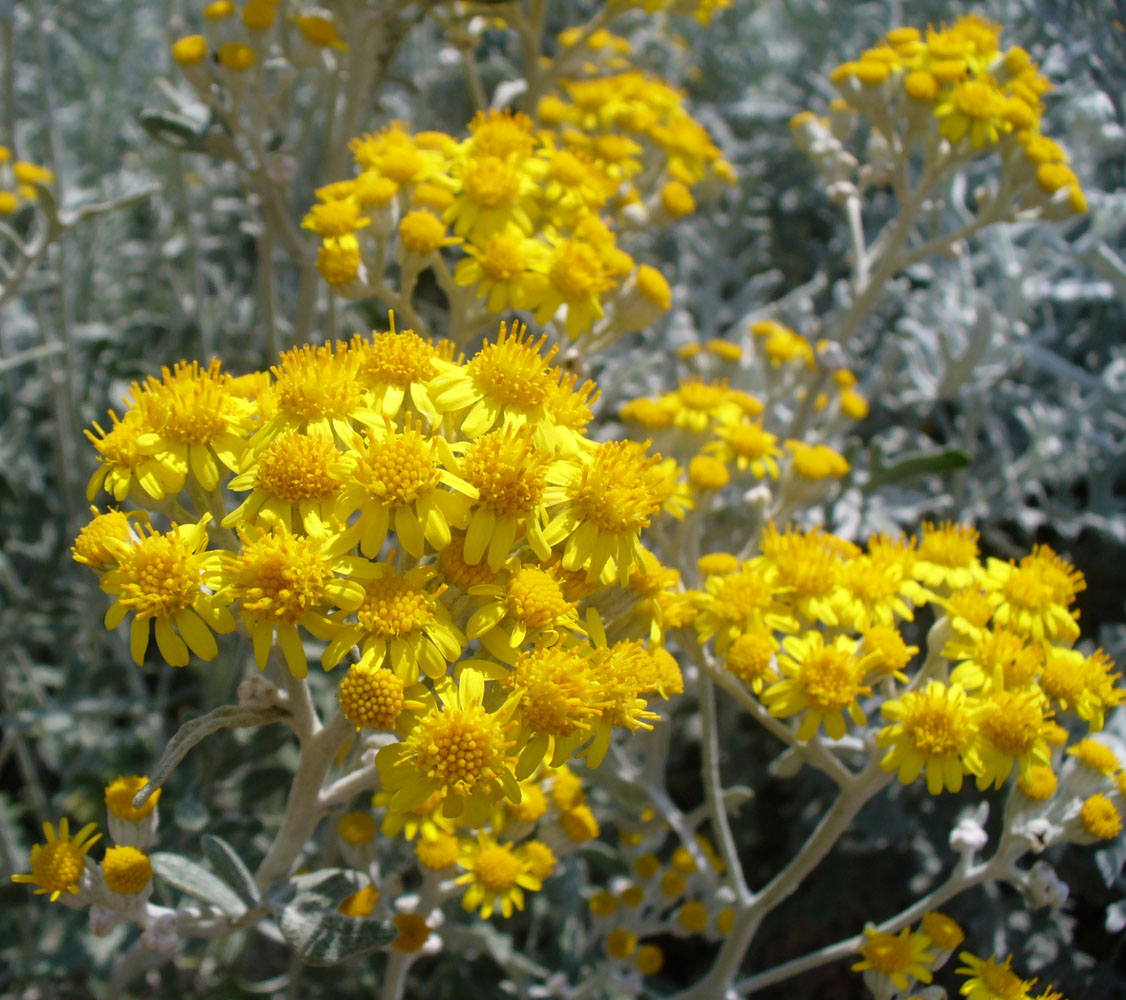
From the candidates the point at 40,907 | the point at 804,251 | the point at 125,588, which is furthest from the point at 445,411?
the point at 804,251

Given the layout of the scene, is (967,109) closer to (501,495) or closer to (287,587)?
(501,495)

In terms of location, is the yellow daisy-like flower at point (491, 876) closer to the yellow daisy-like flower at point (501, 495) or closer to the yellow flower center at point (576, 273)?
the yellow daisy-like flower at point (501, 495)

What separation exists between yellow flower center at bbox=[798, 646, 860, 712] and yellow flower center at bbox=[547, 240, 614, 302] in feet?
2.71

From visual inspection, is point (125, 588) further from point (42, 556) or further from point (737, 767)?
point (737, 767)

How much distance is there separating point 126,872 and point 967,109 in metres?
2.41

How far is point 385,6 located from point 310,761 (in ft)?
6.14

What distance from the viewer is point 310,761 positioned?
4.65ft

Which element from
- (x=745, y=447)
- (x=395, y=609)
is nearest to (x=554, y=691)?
(x=395, y=609)

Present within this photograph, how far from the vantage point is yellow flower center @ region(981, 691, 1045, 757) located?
1563 mm

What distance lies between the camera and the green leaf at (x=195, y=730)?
3.81 feet

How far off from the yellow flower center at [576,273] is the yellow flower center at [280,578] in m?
0.88

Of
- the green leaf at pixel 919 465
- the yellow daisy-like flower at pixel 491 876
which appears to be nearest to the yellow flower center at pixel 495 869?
the yellow daisy-like flower at pixel 491 876

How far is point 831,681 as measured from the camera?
1.65 metres

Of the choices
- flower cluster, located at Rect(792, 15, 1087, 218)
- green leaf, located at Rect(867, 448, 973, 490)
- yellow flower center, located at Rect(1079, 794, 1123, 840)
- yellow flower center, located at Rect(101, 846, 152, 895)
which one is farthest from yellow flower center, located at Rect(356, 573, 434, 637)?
flower cluster, located at Rect(792, 15, 1087, 218)
